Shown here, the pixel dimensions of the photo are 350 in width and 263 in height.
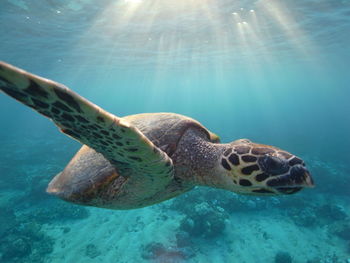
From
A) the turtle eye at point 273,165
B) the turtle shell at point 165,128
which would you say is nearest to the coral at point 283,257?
the turtle shell at point 165,128

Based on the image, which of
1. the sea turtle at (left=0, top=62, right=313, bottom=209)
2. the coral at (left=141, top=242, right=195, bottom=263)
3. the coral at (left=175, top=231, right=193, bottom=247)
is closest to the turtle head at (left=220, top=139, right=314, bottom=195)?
the sea turtle at (left=0, top=62, right=313, bottom=209)

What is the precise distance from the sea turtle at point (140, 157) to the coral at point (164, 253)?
168 inches

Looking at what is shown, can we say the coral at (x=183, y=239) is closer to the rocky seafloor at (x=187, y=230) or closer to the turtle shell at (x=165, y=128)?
the rocky seafloor at (x=187, y=230)

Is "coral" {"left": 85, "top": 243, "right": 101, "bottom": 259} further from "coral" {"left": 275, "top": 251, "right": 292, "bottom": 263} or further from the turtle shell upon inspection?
the turtle shell

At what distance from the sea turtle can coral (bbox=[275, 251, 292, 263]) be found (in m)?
5.23

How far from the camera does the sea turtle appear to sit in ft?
4.50

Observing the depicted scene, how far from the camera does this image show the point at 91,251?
22.4ft

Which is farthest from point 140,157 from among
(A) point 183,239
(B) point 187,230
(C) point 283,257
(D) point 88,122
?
(C) point 283,257

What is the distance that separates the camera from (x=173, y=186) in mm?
Result: 2846

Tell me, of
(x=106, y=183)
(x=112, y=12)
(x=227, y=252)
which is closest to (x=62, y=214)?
(x=227, y=252)

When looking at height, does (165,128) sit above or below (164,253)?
above

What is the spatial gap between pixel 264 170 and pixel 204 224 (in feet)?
20.3

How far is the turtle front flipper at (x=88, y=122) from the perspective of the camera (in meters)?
1.25

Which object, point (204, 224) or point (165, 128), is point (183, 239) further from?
point (165, 128)
